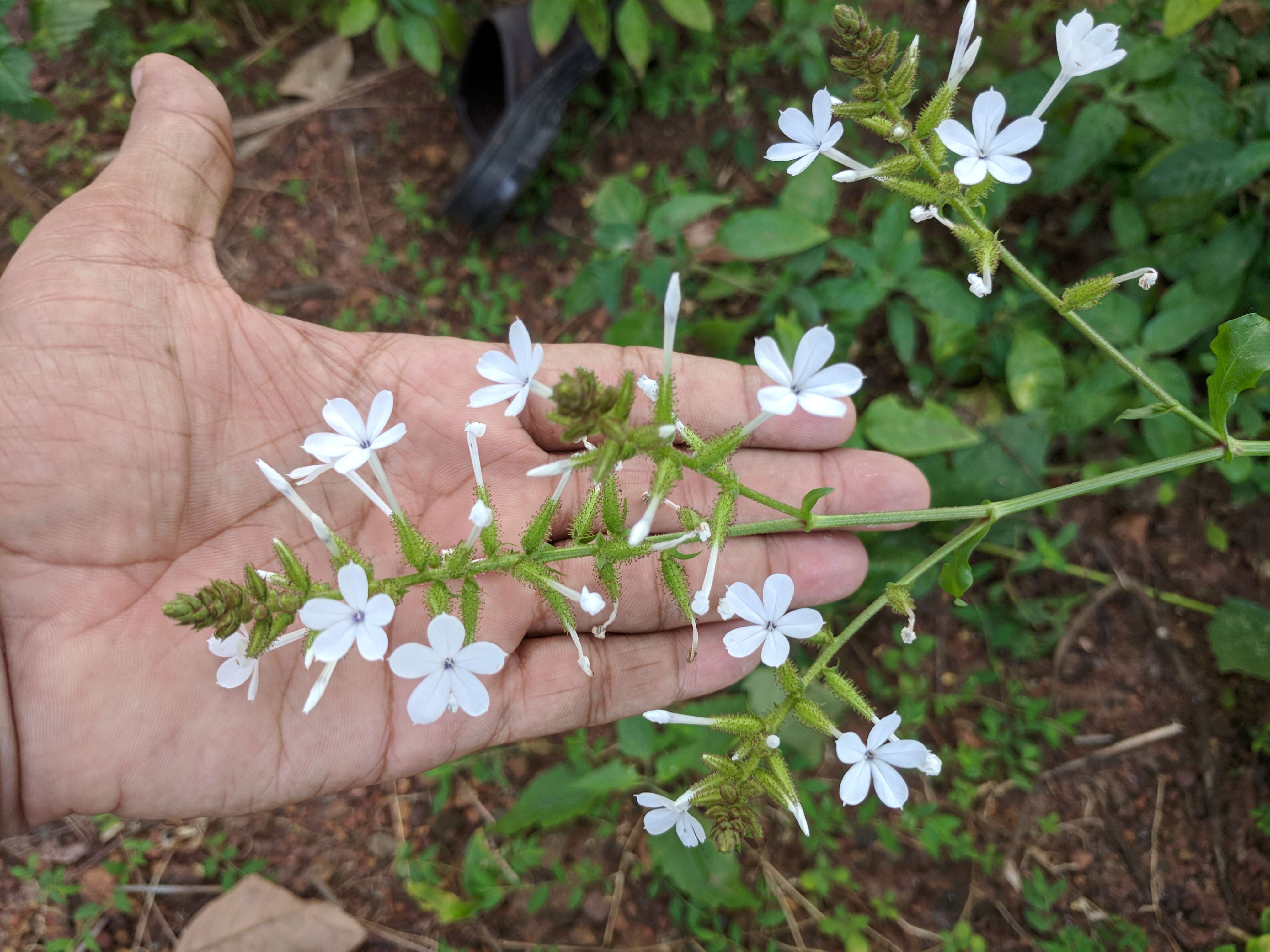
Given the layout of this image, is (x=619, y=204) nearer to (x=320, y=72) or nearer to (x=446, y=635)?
(x=446, y=635)

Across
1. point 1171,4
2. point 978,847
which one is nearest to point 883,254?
point 1171,4

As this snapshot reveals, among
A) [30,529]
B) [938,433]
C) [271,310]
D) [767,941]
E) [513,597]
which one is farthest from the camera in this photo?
[271,310]

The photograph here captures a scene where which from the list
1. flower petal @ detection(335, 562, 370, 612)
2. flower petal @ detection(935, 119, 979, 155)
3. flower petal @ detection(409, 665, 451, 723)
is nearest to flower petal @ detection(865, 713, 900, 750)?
flower petal @ detection(409, 665, 451, 723)

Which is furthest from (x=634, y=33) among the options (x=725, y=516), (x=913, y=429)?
(x=725, y=516)

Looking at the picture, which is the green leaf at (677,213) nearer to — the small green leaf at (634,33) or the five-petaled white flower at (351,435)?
the small green leaf at (634,33)

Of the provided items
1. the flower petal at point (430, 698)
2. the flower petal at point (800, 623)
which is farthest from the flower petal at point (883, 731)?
the flower petal at point (430, 698)

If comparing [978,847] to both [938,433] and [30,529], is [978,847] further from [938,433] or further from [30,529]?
[30,529]
